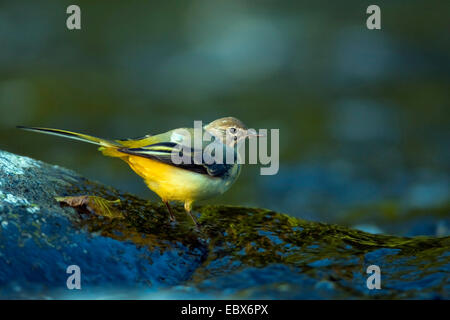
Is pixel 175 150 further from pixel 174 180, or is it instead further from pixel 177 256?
pixel 177 256

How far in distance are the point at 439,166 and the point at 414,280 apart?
8.56m

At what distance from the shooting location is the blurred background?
42.3ft

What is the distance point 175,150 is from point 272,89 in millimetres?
10534

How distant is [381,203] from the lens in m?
12.1

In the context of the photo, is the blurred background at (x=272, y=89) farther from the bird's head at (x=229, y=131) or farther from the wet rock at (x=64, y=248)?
the wet rock at (x=64, y=248)

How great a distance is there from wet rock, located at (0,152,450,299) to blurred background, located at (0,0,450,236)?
187 inches

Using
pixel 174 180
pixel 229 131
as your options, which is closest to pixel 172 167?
pixel 174 180

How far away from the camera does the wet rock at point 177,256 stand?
4.77 meters

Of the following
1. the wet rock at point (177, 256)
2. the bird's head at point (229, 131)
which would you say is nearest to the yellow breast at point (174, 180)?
the wet rock at point (177, 256)

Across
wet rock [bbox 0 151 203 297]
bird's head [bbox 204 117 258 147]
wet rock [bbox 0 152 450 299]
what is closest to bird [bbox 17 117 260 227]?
wet rock [bbox 0 152 450 299]

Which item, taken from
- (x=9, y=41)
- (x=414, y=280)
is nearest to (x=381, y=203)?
(x=414, y=280)

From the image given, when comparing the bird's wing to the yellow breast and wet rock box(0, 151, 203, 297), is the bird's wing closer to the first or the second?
the yellow breast

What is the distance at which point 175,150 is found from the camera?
5.97 meters

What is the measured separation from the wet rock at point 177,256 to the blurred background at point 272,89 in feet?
15.6
